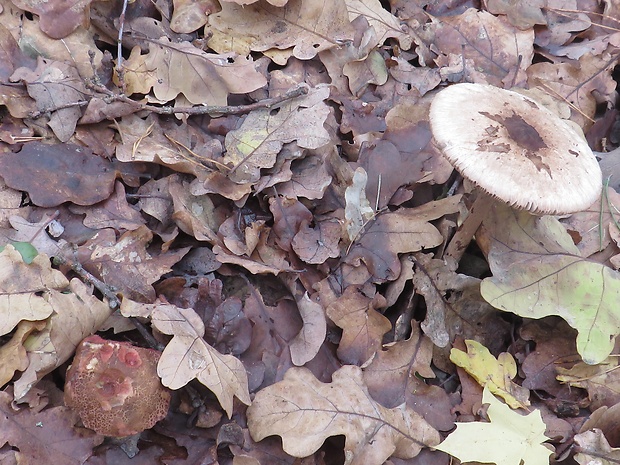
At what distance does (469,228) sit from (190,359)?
1.49 metres

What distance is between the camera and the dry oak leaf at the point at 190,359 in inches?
80.8

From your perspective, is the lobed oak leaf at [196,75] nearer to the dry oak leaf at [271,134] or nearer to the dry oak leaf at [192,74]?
the dry oak leaf at [192,74]

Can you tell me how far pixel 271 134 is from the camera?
9.10ft

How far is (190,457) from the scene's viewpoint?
215 centimetres

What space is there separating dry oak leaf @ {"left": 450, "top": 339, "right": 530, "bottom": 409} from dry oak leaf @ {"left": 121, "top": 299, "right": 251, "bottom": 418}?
3.39ft

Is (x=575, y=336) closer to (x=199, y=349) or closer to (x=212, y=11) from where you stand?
(x=199, y=349)

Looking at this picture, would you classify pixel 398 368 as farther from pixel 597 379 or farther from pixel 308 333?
pixel 597 379

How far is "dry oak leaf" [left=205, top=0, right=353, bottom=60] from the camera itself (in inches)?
123

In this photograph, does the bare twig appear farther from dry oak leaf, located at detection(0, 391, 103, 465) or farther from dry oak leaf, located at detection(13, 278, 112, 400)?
dry oak leaf, located at detection(0, 391, 103, 465)

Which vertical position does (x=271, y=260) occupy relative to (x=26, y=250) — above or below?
below

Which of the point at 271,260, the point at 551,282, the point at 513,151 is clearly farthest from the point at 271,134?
the point at 551,282

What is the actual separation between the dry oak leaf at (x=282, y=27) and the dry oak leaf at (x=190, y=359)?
1643 mm

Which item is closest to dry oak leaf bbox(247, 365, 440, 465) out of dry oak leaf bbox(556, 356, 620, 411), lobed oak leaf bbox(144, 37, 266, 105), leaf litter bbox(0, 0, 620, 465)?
leaf litter bbox(0, 0, 620, 465)

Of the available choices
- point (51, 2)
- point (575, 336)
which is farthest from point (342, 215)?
point (51, 2)
